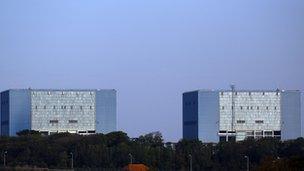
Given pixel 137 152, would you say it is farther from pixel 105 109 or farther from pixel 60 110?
pixel 60 110

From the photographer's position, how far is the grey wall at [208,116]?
140 metres

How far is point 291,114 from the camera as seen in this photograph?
143125 millimetres

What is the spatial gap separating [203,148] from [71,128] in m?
54.1

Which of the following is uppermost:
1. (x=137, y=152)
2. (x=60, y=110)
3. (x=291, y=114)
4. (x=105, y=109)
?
(x=105, y=109)

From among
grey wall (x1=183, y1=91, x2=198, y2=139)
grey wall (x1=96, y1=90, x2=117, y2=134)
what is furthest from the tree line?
grey wall (x1=96, y1=90, x2=117, y2=134)

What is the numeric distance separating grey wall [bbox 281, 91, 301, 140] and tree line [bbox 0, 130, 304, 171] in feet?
116

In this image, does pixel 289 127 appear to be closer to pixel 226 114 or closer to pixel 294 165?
pixel 226 114

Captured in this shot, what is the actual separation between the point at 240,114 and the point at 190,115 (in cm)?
785

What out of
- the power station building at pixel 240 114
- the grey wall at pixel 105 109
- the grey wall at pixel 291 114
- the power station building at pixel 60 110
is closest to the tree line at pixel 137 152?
the power station building at pixel 240 114

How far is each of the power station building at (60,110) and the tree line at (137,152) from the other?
117 feet

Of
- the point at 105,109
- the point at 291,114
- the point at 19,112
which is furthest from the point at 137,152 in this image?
the point at 19,112

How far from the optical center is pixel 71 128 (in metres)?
149

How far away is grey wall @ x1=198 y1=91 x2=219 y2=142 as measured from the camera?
140 m

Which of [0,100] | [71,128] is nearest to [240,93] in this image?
[71,128]
